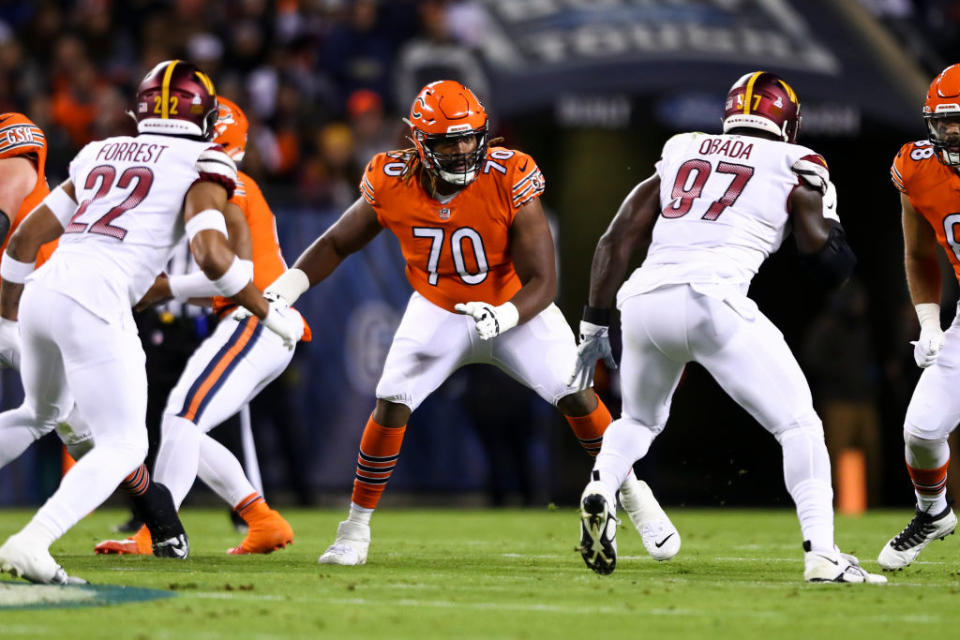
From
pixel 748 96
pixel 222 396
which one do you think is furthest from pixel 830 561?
pixel 222 396

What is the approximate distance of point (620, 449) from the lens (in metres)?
5.96

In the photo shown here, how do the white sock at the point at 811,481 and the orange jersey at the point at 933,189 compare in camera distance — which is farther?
the orange jersey at the point at 933,189

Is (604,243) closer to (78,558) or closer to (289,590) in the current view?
(289,590)

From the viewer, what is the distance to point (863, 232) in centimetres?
1356

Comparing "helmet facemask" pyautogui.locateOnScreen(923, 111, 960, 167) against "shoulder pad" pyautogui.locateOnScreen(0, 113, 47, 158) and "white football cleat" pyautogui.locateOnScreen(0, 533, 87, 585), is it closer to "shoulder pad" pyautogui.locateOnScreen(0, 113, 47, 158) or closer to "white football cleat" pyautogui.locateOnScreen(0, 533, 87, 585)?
"white football cleat" pyautogui.locateOnScreen(0, 533, 87, 585)

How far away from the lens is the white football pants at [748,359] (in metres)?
5.59

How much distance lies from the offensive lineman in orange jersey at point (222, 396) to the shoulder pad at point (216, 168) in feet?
2.82

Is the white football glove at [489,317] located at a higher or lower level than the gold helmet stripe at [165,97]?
lower

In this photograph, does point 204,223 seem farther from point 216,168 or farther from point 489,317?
point 489,317

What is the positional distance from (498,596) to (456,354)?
1.39 m

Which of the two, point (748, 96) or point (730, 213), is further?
point (748, 96)

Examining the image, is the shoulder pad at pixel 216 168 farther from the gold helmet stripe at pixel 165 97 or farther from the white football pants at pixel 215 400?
the white football pants at pixel 215 400

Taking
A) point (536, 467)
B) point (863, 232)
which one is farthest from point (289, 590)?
point (863, 232)

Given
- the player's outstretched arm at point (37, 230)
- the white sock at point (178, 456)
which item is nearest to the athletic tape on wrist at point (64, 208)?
the player's outstretched arm at point (37, 230)
